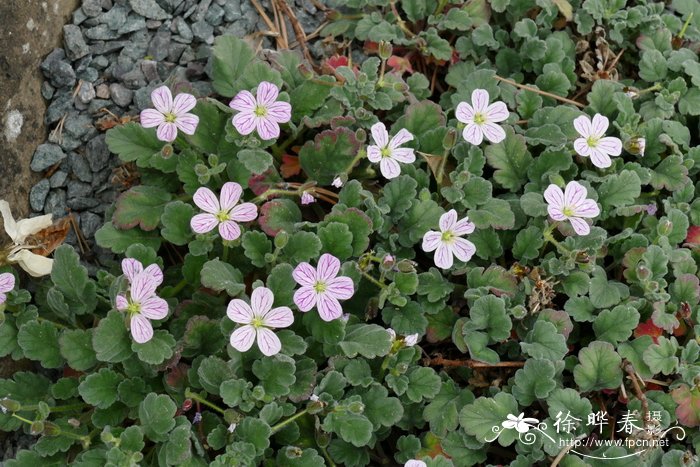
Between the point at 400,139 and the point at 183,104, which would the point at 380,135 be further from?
the point at 183,104

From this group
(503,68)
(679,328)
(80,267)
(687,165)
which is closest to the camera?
(80,267)

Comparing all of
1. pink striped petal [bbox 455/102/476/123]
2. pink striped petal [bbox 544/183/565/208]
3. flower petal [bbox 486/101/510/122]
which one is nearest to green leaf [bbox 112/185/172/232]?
pink striped petal [bbox 455/102/476/123]

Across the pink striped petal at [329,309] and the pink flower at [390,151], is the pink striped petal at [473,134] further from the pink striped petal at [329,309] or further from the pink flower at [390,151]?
the pink striped petal at [329,309]

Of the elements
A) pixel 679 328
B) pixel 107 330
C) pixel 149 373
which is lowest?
pixel 679 328

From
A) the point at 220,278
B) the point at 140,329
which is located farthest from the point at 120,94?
the point at 140,329

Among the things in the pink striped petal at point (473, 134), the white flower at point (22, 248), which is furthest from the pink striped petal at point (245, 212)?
the pink striped petal at point (473, 134)

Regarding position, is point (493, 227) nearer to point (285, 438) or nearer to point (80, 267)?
point (285, 438)

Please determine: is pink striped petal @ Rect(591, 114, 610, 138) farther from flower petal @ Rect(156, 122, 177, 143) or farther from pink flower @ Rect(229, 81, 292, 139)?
flower petal @ Rect(156, 122, 177, 143)

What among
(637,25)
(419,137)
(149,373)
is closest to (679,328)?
(419,137)
